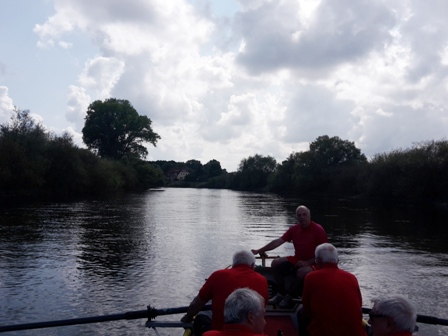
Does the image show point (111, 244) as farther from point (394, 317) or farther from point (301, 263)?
point (394, 317)

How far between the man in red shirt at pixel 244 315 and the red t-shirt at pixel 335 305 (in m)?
1.81

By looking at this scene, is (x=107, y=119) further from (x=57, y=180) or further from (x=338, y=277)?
(x=338, y=277)

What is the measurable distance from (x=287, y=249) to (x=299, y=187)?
7237 centimetres

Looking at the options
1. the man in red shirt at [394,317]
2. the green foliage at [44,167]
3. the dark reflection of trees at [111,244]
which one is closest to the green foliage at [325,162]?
the green foliage at [44,167]

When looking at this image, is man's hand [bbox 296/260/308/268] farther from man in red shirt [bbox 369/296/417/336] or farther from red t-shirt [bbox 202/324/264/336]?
red t-shirt [bbox 202/324/264/336]

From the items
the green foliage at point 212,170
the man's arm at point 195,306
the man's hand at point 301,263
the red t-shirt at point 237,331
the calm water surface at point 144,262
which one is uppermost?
the green foliage at point 212,170

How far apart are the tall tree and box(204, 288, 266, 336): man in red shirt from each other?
81082 mm

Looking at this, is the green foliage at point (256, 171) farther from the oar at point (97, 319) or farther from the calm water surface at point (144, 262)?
the oar at point (97, 319)

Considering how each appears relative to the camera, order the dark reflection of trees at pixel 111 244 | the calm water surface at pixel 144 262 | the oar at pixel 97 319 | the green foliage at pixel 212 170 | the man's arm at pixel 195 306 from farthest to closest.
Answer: the green foliage at pixel 212 170 < the dark reflection of trees at pixel 111 244 < the calm water surface at pixel 144 262 < the oar at pixel 97 319 < the man's arm at pixel 195 306

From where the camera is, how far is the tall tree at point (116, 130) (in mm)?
82500

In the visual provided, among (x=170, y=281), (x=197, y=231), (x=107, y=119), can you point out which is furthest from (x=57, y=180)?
(x=170, y=281)

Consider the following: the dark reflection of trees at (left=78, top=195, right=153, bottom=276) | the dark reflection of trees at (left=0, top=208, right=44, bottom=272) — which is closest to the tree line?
the dark reflection of trees at (left=0, top=208, right=44, bottom=272)

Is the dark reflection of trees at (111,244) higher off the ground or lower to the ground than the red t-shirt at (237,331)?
lower

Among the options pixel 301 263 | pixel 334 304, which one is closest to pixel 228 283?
pixel 334 304
